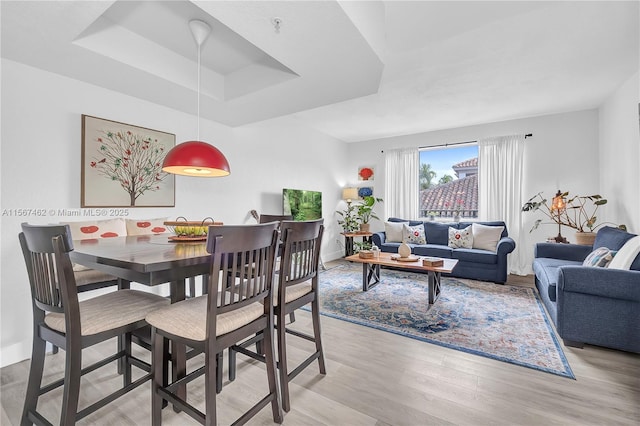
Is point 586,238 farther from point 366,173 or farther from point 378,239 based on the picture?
point 366,173

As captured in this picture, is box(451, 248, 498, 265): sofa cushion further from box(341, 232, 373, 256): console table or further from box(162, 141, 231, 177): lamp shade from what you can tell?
box(162, 141, 231, 177): lamp shade

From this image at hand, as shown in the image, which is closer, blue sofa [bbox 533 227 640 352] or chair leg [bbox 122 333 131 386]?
chair leg [bbox 122 333 131 386]

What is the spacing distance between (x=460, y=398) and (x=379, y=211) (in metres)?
4.76

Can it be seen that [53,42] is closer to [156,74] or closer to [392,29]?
[156,74]

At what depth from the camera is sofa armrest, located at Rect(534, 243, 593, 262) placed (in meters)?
3.49

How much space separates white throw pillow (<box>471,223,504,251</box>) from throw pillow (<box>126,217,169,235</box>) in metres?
4.47

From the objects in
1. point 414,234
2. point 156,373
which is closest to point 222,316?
point 156,373

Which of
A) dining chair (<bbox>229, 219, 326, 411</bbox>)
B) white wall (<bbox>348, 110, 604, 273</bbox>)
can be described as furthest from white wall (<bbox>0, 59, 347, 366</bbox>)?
white wall (<bbox>348, 110, 604, 273</bbox>)

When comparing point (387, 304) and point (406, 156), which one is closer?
point (387, 304)

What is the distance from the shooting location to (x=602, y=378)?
1863mm

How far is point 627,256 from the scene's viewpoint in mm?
2211

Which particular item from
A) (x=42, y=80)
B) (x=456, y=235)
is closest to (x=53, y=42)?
(x=42, y=80)

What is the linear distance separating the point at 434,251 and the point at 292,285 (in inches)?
140

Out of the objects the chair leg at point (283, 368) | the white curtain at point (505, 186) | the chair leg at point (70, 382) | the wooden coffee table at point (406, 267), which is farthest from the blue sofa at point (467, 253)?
the chair leg at point (70, 382)
